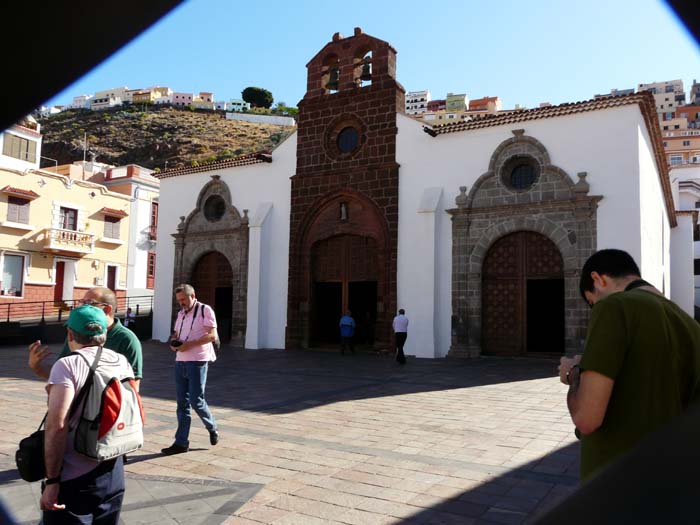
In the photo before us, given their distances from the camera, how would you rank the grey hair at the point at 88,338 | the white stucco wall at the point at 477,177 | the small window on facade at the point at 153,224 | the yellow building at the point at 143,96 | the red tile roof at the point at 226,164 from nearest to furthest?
the grey hair at the point at 88,338
the white stucco wall at the point at 477,177
the red tile roof at the point at 226,164
the small window on facade at the point at 153,224
the yellow building at the point at 143,96

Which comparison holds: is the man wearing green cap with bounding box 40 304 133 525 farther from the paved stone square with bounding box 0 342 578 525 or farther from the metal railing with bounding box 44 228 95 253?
the metal railing with bounding box 44 228 95 253

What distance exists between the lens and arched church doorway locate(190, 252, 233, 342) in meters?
21.3

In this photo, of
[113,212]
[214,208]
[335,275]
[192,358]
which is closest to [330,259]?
[335,275]

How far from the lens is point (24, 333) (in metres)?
21.8

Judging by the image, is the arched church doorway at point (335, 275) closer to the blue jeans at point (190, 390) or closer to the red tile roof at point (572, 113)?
the red tile roof at point (572, 113)

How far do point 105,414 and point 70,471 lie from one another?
11.7 inches

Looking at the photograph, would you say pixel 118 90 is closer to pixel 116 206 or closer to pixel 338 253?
pixel 116 206

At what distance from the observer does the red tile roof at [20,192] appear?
27.0 m

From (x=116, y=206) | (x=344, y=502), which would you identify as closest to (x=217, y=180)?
(x=116, y=206)

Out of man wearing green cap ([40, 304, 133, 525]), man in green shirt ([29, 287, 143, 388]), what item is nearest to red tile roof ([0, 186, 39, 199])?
man in green shirt ([29, 287, 143, 388])

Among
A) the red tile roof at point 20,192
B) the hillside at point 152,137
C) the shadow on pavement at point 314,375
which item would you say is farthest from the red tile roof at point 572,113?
the hillside at point 152,137

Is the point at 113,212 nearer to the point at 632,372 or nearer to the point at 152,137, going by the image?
the point at 632,372

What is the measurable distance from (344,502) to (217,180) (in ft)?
60.8

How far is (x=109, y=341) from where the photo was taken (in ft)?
15.0
